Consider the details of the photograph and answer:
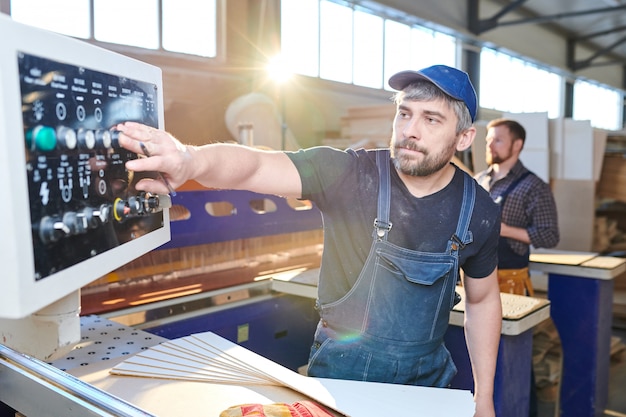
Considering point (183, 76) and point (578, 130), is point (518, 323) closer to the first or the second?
point (578, 130)

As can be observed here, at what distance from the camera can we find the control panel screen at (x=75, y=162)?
643 millimetres

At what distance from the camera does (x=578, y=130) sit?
4.30 m

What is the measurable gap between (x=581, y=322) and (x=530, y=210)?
0.62 m

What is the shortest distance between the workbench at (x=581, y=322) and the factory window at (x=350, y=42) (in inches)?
127

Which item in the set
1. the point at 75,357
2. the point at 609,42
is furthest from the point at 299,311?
the point at 609,42

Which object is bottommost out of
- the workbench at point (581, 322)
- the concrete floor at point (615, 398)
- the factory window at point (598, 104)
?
the concrete floor at point (615, 398)

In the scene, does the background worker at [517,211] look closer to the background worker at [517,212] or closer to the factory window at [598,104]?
the background worker at [517,212]

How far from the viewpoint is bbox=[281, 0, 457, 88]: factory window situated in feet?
20.3

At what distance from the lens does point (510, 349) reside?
1.79m

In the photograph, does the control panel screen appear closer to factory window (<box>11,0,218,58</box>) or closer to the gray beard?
the gray beard

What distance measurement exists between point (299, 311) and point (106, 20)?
310 centimetres

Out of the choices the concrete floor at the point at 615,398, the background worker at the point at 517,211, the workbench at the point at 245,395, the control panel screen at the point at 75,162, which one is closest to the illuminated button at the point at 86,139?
the control panel screen at the point at 75,162

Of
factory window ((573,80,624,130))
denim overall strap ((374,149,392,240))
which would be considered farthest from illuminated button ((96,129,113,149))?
factory window ((573,80,624,130))

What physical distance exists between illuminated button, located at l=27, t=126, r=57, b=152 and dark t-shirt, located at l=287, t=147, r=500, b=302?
2.35 feet
